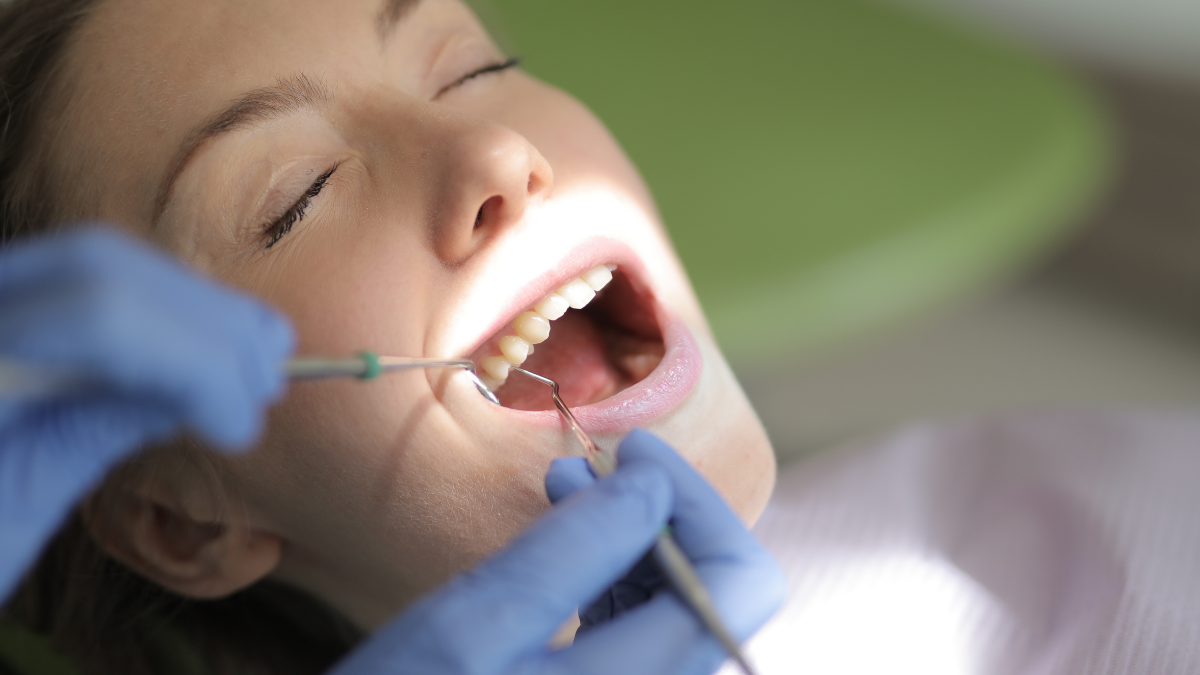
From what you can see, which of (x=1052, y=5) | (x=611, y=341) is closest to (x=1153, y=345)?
(x=1052, y=5)

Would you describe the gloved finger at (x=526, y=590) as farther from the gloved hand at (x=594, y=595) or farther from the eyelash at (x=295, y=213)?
the eyelash at (x=295, y=213)

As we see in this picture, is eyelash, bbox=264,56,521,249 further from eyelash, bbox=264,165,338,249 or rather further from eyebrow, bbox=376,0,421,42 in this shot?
eyebrow, bbox=376,0,421,42

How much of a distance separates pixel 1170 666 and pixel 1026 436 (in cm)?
48

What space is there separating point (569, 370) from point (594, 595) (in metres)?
0.47

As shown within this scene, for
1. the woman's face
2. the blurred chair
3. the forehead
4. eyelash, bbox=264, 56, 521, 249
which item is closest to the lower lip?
the woman's face

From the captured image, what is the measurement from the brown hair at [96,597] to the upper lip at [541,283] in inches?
13.2

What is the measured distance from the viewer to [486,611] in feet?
2.38

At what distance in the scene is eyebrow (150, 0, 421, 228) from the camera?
3.05 ft

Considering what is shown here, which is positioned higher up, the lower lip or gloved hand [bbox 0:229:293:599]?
gloved hand [bbox 0:229:293:599]

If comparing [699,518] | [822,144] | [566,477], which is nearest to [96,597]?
[566,477]

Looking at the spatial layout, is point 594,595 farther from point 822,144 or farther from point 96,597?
point 822,144

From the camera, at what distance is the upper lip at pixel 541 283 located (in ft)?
3.06

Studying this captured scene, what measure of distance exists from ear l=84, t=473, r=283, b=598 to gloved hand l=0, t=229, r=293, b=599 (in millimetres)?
420

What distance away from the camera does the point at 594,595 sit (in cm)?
77
